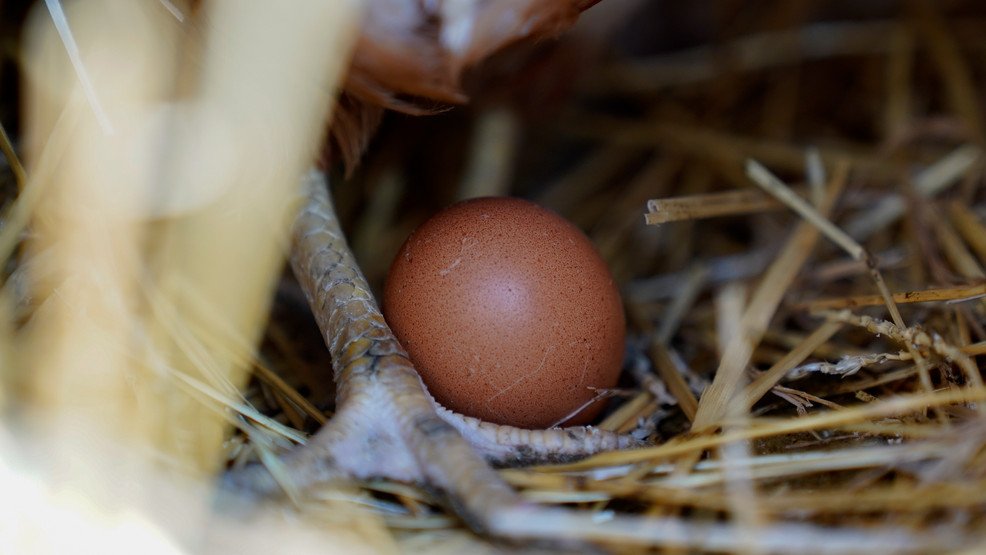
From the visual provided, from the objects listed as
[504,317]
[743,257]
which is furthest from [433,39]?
[743,257]

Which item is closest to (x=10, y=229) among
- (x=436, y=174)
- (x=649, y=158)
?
(x=436, y=174)

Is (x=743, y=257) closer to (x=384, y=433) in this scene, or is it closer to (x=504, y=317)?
(x=504, y=317)

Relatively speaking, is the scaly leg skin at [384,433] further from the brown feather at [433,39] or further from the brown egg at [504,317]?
the brown feather at [433,39]

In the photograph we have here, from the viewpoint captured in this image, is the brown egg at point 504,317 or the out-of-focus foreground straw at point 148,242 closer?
the out-of-focus foreground straw at point 148,242

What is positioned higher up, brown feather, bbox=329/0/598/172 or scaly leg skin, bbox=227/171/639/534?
brown feather, bbox=329/0/598/172

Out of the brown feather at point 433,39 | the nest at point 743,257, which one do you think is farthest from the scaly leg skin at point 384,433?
the brown feather at point 433,39

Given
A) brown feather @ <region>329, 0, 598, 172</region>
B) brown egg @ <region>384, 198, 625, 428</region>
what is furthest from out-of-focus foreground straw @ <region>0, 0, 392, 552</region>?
brown egg @ <region>384, 198, 625, 428</region>

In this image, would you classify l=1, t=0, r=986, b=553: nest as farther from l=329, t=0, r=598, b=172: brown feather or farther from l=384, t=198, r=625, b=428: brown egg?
l=329, t=0, r=598, b=172: brown feather
